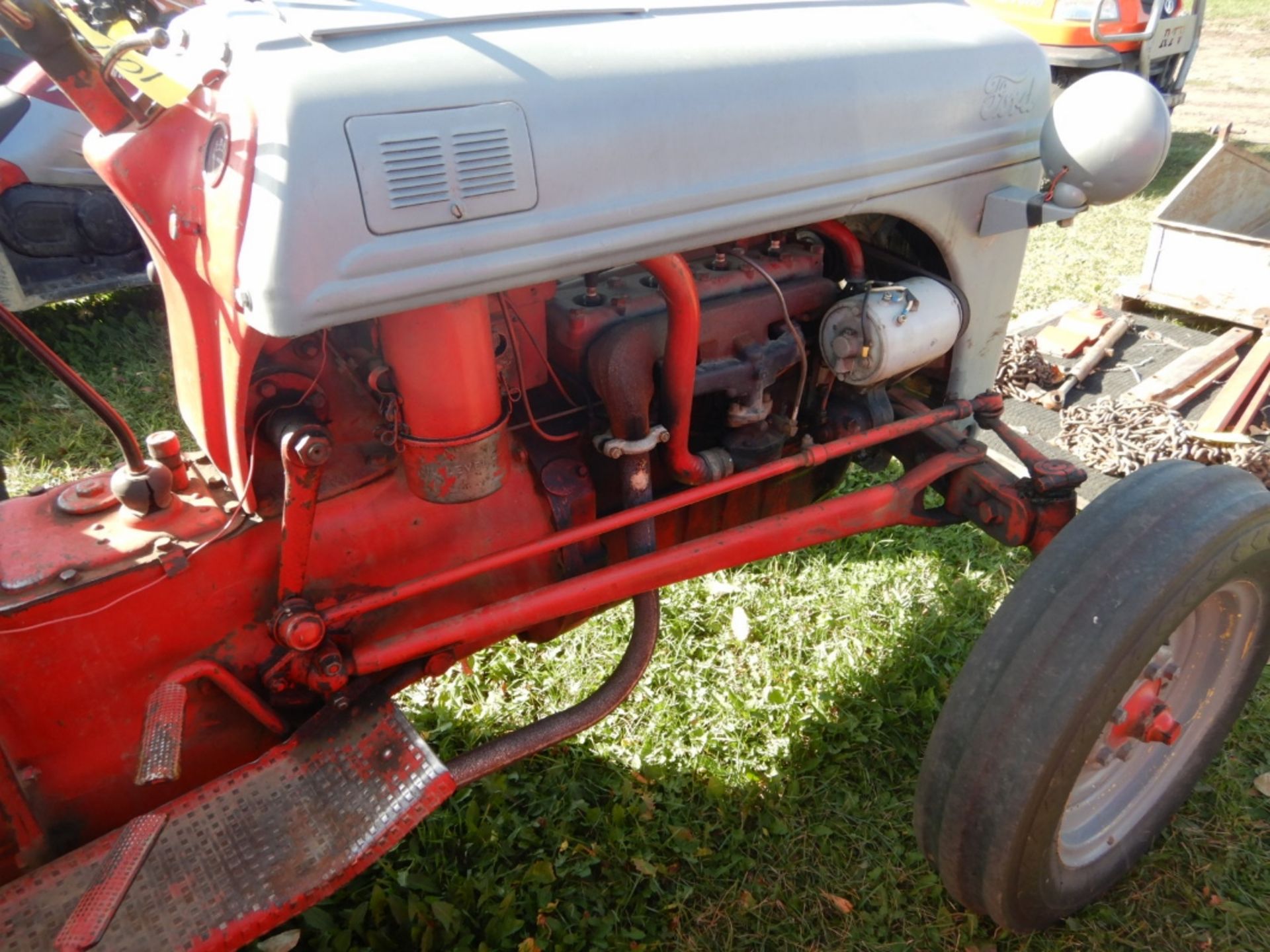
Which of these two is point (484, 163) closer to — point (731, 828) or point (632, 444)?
point (632, 444)

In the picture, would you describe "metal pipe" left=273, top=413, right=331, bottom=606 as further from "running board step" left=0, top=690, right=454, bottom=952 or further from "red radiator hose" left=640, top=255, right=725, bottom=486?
"red radiator hose" left=640, top=255, right=725, bottom=486

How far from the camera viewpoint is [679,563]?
1826mm

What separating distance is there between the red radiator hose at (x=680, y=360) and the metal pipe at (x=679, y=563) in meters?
0.15

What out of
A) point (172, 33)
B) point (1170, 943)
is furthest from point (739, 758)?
point (172, 33)

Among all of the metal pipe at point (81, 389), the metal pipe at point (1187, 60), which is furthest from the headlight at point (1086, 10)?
the metal pipe at point (81, 389)

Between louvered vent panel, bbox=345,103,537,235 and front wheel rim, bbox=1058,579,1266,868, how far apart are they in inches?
60.7

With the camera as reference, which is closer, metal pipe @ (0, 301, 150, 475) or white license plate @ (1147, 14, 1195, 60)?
metal pipe @ (0, 301, 150, 475)

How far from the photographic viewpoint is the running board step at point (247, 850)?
4.60 feet

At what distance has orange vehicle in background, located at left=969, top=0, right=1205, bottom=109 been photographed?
6.01 metres

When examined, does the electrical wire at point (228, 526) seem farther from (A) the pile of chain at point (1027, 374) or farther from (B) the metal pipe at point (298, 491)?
(A) the pile of chain at point (1027, 374)

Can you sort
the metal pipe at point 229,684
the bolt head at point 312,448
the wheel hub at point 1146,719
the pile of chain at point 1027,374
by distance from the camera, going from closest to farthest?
the bolt head at point 312,448, the metal pipe at point 229,684, the wheel hub at point 1146,719, the pile of chain at point 1027,374

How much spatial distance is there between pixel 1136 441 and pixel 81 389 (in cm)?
331

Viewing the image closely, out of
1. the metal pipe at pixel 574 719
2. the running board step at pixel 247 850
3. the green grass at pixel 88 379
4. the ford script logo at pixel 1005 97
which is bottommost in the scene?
the green grass at pixel 88 379

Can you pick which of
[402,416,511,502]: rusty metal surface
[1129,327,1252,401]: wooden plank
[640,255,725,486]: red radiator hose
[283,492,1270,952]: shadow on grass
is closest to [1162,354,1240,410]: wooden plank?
[1129,327,1252,401]: wooden plank
